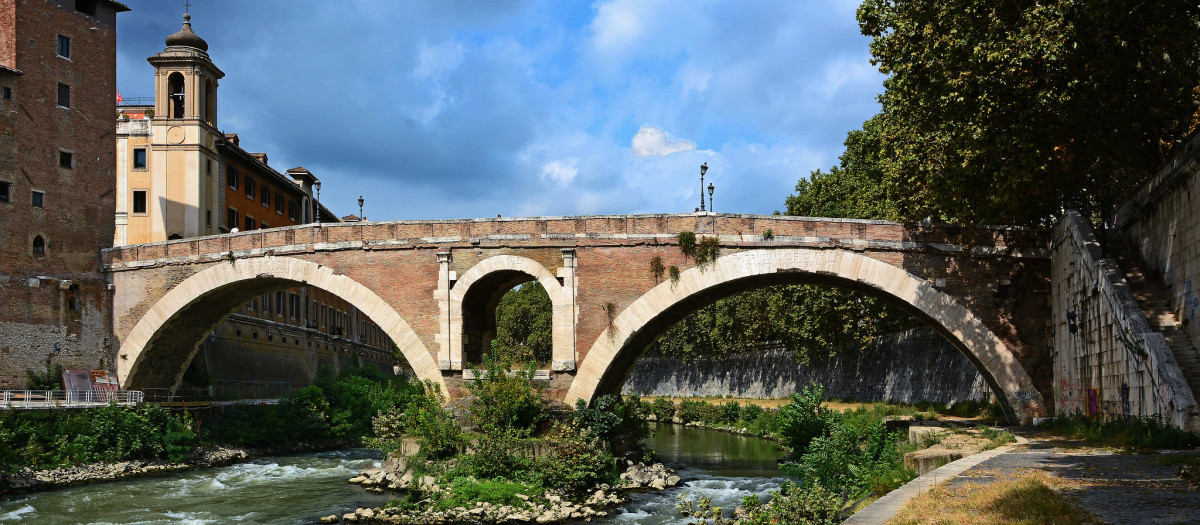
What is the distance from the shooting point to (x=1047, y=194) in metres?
20.5

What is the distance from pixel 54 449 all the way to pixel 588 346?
1522cm

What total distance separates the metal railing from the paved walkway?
83.9 feet

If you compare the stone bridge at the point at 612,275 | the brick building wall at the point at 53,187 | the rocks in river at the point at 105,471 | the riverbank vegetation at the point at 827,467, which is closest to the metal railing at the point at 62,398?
the brick building wall at the point at 53,187

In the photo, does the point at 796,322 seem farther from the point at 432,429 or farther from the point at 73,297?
the point at 73,297

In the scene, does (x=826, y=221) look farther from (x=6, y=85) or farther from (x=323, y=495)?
(x=6, y=85)

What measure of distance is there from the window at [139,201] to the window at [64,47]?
314 inches

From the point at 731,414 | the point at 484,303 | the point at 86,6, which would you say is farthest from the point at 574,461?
the point at 86,6

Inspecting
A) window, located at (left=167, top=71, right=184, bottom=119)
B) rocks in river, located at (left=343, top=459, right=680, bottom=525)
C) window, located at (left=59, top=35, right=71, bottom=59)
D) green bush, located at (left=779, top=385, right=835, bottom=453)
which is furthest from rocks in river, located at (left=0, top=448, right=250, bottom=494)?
green bush, located at (left=779, top=385, right=835, bottom=453)

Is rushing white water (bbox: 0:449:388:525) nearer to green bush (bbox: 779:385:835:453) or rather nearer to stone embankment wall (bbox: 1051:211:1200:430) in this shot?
green bush (bbox: 779:385:835:453)

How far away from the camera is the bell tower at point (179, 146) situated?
38.2 m

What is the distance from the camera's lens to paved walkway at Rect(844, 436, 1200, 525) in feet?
26.9

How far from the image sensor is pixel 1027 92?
56.7ft

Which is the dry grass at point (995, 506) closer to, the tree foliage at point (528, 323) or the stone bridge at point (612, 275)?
the stone bridge at point (612, 275)

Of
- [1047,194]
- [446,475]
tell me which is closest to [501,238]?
[446,475]
